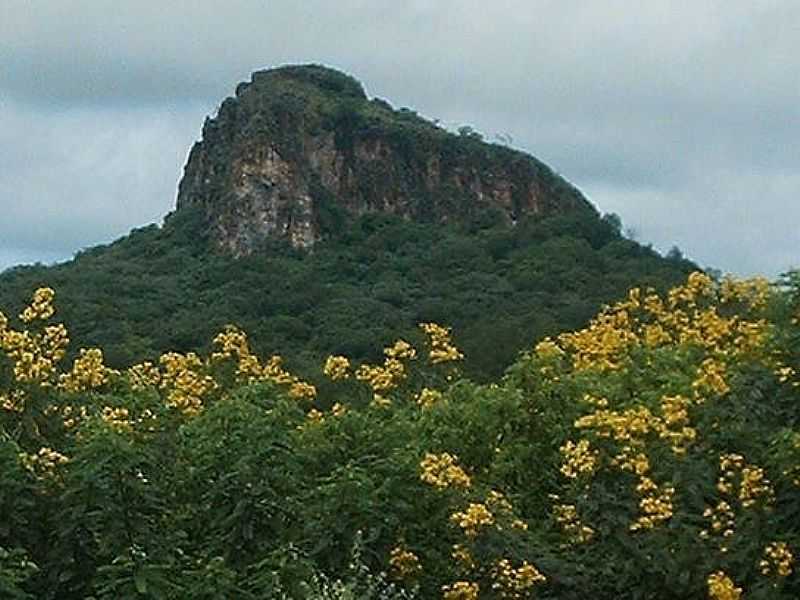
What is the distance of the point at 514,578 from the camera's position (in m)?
10.7

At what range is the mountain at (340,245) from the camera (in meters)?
35.8

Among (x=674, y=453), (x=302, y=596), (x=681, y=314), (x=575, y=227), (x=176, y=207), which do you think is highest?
(x=176, y=207)

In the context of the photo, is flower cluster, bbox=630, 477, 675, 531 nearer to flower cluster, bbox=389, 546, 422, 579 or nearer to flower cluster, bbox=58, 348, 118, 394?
flower cluster, bbox=389, 546, 422, 579

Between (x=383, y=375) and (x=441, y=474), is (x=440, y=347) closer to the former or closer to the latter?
(x=383, y=375)

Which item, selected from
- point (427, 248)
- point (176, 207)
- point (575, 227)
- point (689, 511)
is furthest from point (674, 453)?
point (176, 207)

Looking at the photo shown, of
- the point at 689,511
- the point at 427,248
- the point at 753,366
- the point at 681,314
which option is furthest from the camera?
the point at 427,248

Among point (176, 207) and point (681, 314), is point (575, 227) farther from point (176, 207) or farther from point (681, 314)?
point (681, 314)

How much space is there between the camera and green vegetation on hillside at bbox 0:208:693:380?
2966 cm

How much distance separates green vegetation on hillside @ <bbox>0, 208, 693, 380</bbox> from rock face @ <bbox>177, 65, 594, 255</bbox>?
1.51 meters

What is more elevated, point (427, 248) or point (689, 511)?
point (427, 248)

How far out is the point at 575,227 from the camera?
54438mm

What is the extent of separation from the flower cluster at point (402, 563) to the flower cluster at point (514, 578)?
22.8 inches

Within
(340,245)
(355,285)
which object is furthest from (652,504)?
(340,245)

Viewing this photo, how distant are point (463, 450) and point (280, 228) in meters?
55.3
